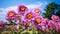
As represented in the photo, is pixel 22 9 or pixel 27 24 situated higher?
pixel 22 9

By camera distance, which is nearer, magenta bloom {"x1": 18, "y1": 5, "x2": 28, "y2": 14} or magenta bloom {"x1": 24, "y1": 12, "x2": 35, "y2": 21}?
magenta bloom {"x1": 24, "y1": 12, "x2": 35, "y2": 21}

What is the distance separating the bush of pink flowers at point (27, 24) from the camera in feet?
5.17

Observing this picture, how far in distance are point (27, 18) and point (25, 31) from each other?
0.32 ft

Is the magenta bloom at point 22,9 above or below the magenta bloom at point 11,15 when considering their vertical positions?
above

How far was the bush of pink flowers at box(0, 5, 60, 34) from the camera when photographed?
1575mm

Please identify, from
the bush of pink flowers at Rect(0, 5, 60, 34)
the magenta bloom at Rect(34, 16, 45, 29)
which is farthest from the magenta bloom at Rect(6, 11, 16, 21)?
the magenta bloom at Rect(34, 16, 45, 29)

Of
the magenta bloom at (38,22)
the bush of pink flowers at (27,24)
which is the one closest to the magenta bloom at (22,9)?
the bush of pink flowers at (27,24)

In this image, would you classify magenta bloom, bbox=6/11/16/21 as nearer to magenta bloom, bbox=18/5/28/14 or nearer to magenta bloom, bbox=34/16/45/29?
magenta bloom, bbox=18/5/28/14

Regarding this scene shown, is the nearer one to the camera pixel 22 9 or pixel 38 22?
pixel 38 22

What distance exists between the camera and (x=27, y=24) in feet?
5.43

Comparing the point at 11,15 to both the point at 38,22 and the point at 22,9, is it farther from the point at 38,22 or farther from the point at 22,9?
the point at 38,22

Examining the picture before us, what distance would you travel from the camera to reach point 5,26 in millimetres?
1730

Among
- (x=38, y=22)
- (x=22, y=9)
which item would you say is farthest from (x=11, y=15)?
(x=38, y=22)

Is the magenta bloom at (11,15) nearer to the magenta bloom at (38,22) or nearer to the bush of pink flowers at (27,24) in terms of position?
the bush of pink flowers at (27,24)
